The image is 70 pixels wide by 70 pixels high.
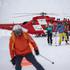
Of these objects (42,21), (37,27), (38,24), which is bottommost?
(37,27)

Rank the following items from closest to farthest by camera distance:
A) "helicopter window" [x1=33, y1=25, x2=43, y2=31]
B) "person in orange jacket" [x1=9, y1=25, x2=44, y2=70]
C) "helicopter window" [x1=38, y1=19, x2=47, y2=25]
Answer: "person in orange jacket" [x1=9, y1=25, x2=44, y2=70]
"helicopter window" [x1=38, y1=19, x2=47, y2=25]
"helicopter window" [x1=33, y1=25, x2=43, y2=31]

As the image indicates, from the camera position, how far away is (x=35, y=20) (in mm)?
15750

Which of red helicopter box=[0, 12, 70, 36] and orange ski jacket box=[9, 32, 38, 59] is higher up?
orange ski jacket box=[9, 32, 38, 59]

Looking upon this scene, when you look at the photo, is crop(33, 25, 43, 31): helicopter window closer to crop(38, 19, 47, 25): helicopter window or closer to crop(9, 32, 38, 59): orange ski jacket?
crop(38, 19, 47, 25): helicopter window

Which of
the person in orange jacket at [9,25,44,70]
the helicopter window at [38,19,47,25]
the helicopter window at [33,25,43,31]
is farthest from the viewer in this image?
the helicopter window at [33,25,43,31]

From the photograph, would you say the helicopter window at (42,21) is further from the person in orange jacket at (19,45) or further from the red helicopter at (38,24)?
the person in orange jacket at (19,45)

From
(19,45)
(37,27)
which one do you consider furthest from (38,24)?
(19,45)

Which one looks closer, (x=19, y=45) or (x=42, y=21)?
(x=19, y=45)

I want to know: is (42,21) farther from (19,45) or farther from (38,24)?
(19,45)

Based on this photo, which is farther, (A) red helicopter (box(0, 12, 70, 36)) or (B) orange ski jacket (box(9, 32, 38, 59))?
(A) red helicopter (box(0, 12, 70, 36))

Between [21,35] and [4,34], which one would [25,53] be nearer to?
[21,35]

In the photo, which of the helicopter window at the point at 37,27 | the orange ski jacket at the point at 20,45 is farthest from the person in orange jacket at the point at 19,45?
the helicopter window at the point at 37,27

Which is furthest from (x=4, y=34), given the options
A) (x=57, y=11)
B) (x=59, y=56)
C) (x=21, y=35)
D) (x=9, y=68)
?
(x=21, y=35)

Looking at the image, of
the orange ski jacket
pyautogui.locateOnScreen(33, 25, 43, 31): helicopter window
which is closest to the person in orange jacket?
the orange ski jacket
